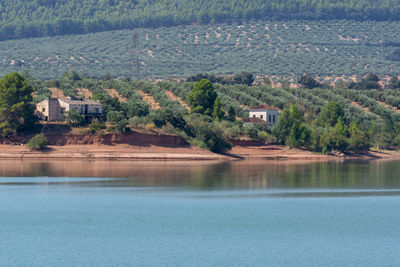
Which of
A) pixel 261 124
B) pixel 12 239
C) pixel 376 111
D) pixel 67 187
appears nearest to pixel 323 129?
pixel 261 124

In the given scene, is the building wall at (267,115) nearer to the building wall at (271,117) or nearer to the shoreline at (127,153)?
the building wall at (271,117)

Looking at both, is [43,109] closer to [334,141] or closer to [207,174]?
[207,174]

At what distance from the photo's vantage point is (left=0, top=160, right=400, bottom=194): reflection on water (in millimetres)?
72000

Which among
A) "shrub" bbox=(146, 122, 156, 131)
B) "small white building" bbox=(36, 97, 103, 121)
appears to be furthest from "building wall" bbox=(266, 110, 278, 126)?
"small white building" bbox=(36, 97, 103, 121)

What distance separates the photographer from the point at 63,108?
110 metres

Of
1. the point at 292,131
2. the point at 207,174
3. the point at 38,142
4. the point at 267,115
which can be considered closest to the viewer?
the point at 207,174

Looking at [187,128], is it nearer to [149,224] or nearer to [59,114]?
[59,114]

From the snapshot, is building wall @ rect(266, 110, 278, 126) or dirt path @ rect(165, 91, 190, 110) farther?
dirt path @ rect(165, 91, 190, 110)

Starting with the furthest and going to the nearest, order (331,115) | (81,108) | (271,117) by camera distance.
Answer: (331,115) < (271,117) < (81,108)

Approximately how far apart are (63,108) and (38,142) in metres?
11.1

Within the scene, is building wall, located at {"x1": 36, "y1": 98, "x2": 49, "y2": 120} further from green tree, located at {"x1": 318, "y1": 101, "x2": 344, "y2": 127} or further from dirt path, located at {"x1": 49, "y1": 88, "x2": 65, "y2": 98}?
green tree, located at {"x1": 318, "y1": 101, "x2": 344, "y2": 127}

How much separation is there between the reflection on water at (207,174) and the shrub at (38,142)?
406 cm

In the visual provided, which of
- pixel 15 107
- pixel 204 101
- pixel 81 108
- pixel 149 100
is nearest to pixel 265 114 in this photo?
pixel 204 101

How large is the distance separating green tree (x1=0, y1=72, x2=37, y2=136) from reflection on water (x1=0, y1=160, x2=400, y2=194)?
733 centimetres
